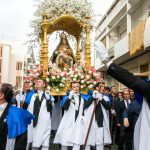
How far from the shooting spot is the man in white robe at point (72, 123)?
741cm

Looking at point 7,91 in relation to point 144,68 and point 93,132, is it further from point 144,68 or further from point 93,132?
point 144,68

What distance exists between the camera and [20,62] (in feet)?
222

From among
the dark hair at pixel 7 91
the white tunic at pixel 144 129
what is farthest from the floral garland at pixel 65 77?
the white tunic at pixel 144 129

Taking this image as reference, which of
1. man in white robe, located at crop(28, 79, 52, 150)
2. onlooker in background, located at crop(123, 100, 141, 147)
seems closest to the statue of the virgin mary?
man in white robe, located at crop(28, 79, 52, 150)

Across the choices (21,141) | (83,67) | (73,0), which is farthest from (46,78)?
(21,141)

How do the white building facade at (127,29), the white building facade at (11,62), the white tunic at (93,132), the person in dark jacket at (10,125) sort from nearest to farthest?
the person in dark jacket at (10,125) → the white tunic at (93,132) → the white building facade at (127,29) → the white building facade at (11,62)

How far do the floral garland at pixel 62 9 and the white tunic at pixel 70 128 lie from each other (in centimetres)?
344

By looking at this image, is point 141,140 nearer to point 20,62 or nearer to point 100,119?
point 100,119

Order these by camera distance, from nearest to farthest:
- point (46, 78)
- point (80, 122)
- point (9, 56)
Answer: point (80, 122)
point (46, 78)
point (9, 56)

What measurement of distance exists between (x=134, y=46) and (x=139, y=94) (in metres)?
11.9

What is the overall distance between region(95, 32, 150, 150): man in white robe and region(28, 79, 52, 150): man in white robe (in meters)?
4.72

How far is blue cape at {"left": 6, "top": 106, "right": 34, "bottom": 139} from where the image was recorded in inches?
141

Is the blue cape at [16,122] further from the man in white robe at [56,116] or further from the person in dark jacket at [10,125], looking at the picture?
the man in white robe at [56,116]

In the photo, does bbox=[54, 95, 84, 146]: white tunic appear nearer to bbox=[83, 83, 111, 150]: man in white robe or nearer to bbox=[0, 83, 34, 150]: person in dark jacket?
bbox=[83, 83, 111, 150]: man in white robe
